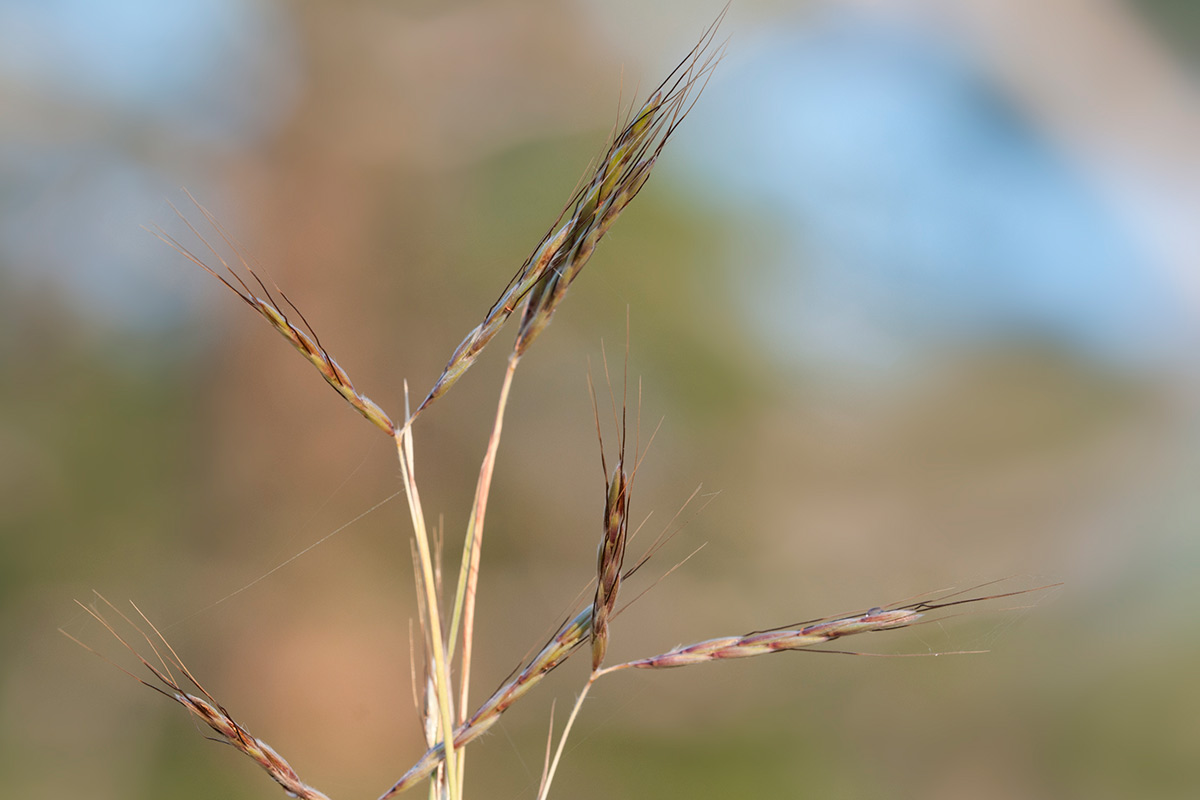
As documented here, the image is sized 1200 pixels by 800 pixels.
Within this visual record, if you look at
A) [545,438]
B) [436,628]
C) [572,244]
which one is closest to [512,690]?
[436,628]

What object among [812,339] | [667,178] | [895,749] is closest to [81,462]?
[667,178]

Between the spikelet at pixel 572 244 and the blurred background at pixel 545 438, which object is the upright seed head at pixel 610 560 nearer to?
the spikelet at pixel 572 244

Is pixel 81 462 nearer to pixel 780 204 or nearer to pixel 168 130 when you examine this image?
pixel 168 130

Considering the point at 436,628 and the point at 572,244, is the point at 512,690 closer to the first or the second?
the point at 436,628

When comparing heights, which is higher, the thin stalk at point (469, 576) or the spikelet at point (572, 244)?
the spikelet at point (572, 244)

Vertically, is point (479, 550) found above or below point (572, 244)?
below

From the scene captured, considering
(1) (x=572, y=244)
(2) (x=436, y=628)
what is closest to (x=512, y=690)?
(2) (x=436, y=628)

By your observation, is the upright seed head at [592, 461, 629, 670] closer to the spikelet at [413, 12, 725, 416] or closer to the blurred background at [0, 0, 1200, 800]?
the spikelet at [413, 12, 725, 416]

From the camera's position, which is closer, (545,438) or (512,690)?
(512,690)

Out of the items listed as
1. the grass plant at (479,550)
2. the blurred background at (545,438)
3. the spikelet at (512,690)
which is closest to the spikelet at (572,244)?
the grass plant at (479,550)

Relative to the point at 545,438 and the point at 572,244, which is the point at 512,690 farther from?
the point at 545,438

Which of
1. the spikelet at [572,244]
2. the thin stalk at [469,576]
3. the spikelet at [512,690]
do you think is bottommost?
the spikelet at [512,690]
